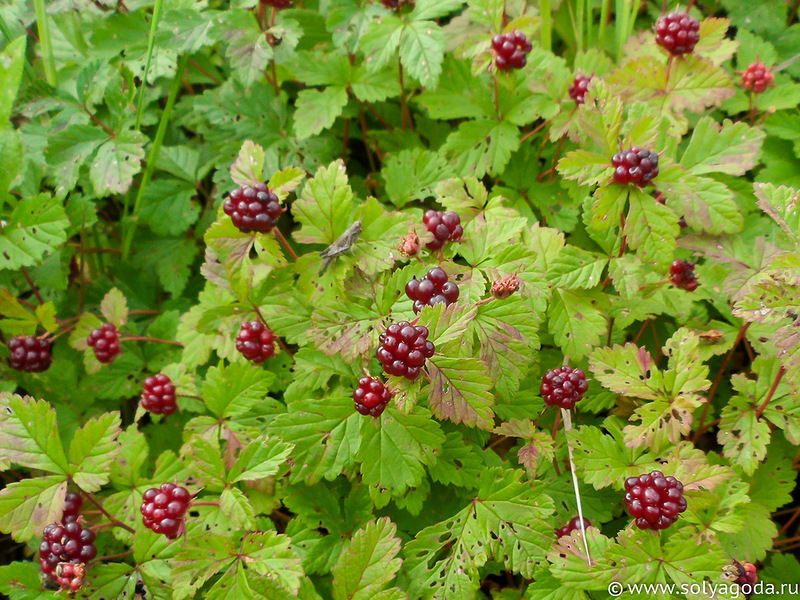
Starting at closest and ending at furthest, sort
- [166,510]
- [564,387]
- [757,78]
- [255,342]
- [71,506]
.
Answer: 1. [166,510]
2. [564,387]
3. [71,506]
4. [255,342]
5. [757,78]

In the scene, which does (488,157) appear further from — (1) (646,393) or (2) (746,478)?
(2) (746,478)

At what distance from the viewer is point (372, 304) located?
1866 millimetres

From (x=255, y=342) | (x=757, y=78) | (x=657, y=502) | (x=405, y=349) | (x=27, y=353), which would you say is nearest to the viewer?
(x=405, y=349)

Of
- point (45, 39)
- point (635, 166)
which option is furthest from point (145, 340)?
point (635, 166)

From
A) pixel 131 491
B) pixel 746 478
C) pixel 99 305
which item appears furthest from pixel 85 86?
pixel 746 478

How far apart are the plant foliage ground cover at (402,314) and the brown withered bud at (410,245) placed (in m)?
0.01

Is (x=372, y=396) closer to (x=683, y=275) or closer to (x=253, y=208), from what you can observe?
(x=253, y=208)

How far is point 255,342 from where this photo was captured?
2.10 metres

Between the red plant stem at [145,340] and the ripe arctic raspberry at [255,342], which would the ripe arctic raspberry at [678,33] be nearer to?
the ripe arctic raspberry at [255,342]

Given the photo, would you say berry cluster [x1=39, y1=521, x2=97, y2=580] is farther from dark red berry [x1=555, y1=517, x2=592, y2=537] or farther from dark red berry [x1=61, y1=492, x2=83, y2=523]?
dark red berry [x1=555, y1=517, x2=592, y2=537]

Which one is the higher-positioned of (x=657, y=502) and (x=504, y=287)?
(x=504, y=287)

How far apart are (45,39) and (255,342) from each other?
1.82 meters

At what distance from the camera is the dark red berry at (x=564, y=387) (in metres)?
1.81

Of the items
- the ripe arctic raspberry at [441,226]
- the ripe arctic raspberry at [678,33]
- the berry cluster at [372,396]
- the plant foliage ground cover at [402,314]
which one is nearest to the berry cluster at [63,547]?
the plant foliage ground cover at [402,314]
